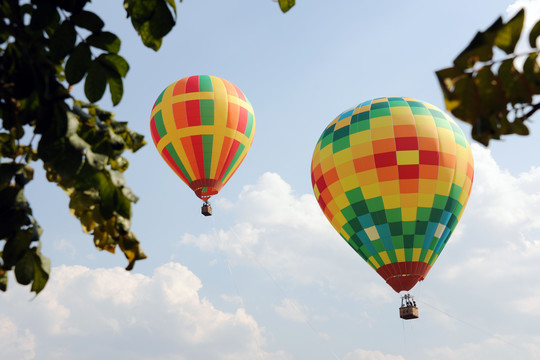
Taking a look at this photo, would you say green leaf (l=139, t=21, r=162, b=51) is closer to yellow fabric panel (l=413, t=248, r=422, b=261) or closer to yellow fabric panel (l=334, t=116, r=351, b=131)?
yellow fabric panel (l=413, t=248, r=422, b=261)

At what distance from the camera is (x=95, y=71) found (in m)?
2.38

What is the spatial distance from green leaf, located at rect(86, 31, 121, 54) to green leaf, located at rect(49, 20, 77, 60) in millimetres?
67

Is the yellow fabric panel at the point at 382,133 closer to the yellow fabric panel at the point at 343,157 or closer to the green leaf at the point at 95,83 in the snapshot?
the yellow fabric panel at the point at 343,157

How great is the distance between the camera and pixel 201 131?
29156mm

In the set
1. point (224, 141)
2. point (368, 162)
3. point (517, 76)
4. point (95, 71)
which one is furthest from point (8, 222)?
point (224, 141)

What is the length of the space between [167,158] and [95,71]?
1116 inches

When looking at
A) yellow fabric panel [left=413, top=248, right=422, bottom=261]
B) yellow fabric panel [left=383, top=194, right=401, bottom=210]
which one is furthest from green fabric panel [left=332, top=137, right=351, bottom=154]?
yellow fabric panel [left=413, top=248, right=422, bottom=261]

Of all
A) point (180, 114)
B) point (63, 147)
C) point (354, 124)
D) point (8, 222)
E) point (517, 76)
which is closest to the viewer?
point (517, 76)

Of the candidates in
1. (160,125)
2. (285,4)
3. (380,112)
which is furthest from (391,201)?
(285,4)

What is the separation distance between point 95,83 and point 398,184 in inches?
880

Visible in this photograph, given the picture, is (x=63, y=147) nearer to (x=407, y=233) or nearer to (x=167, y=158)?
(x=407, y=233)

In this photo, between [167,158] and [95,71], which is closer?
[95,71]

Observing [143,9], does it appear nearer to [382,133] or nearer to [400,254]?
[382,133]

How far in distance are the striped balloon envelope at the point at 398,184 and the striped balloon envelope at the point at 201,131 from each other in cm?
629
